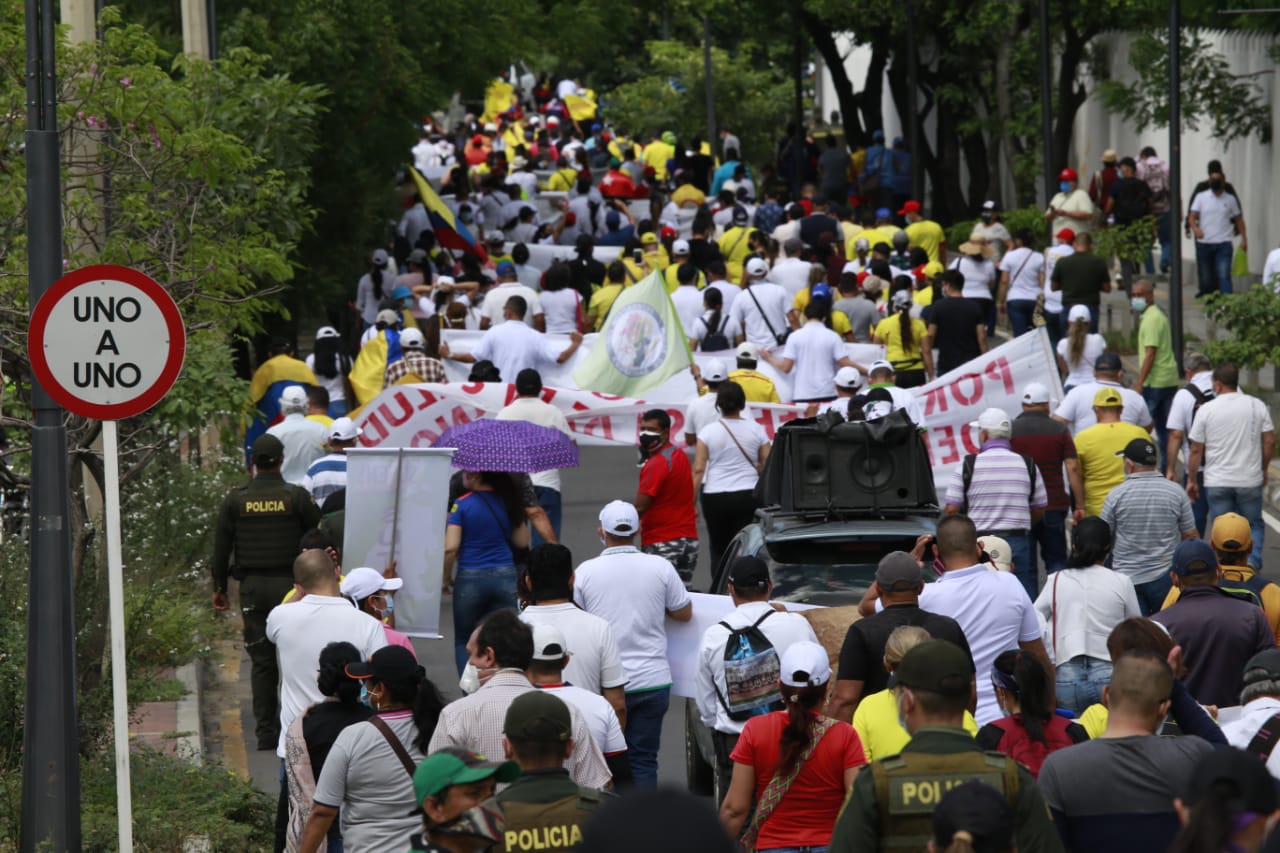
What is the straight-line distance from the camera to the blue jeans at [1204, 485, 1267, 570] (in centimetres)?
1429

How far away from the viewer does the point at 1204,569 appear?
9164 mm

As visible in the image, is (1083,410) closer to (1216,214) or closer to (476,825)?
(476,825)

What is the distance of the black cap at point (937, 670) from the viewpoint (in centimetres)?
588

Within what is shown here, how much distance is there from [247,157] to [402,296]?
1297cm

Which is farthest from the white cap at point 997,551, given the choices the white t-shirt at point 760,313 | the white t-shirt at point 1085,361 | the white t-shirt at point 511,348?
the white t-shirt at point 760,313

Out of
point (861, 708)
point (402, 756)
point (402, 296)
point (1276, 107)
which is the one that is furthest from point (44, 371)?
point (1276, 107)

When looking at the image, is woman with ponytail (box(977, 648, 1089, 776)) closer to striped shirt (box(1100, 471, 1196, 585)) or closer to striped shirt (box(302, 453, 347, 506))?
striped shirt (box(1100, 471, 1196, 585))

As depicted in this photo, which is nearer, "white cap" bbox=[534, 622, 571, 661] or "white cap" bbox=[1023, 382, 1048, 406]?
"white cap" bbox=[534, 622, 571, 661]

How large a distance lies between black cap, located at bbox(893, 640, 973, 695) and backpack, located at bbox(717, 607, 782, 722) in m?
1.96

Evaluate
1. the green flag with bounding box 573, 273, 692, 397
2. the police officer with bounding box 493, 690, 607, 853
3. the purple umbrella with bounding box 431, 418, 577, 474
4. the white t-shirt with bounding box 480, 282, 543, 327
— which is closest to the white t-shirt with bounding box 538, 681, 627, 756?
the police officer with bounding box 493, 690, 607, 853

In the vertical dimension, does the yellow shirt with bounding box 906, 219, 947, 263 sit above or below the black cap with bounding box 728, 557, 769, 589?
above

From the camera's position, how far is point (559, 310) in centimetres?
2158

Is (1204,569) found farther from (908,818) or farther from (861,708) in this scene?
(908,818)

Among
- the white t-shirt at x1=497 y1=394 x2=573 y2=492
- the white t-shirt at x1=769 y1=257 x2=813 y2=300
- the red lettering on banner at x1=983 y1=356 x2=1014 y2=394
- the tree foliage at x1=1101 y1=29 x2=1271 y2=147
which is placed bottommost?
the white t-shirt at x1=497 y1=394 x2=573 y2=492
